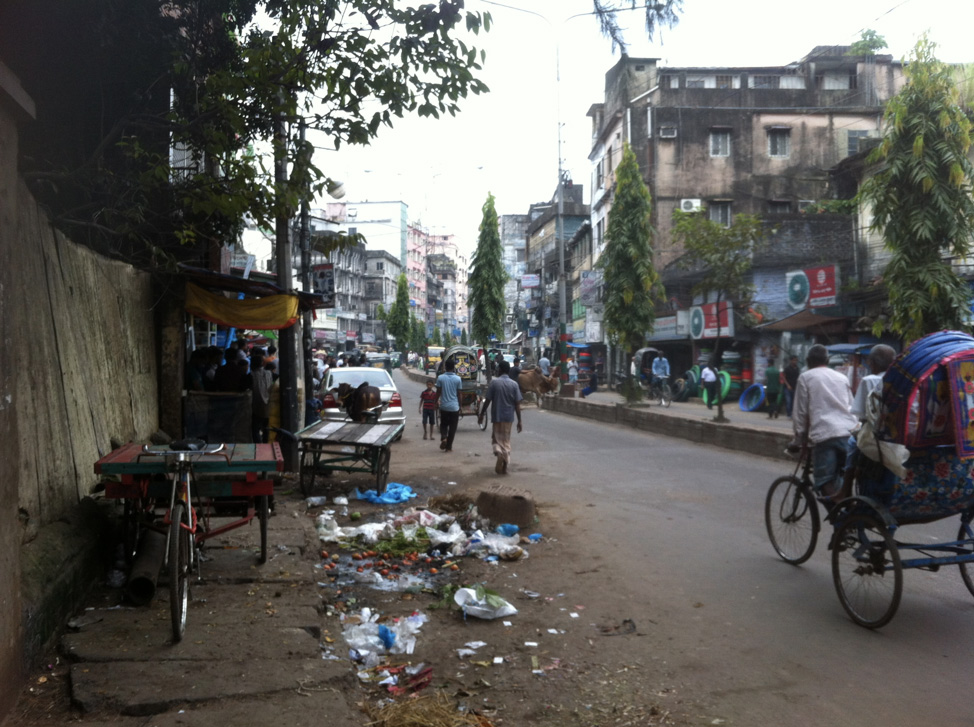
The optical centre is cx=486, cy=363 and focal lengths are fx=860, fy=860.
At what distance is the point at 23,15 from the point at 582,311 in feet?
165

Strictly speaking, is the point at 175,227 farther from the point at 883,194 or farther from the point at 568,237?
the point at 568,237

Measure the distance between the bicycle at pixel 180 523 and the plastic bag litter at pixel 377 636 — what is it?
1.07 m

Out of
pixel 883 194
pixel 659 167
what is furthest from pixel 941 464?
pixel 659 167

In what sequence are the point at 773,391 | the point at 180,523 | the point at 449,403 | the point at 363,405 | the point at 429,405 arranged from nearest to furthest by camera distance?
the point at 180,523
the point at 363,405
the point at 449,403
the point at 429,405
the point at 773,391

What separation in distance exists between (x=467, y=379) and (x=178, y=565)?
68.7 ft

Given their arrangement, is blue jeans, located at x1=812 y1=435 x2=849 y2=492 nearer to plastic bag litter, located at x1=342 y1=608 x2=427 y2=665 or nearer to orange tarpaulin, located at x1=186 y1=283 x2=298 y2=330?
plastic bag litter, located at x1=342 y1=608 x2=427 y2=665

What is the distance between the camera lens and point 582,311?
57.0m

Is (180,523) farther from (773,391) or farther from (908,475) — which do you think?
(773,391)

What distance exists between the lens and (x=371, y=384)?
1870 centimetres

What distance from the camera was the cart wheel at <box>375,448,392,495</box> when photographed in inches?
446

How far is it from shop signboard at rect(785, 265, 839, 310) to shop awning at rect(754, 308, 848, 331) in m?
0.56

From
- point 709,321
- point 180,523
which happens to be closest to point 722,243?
point 709,321

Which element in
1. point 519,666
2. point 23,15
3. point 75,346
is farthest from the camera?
point 23,15

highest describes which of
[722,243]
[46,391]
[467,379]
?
[722,243]
